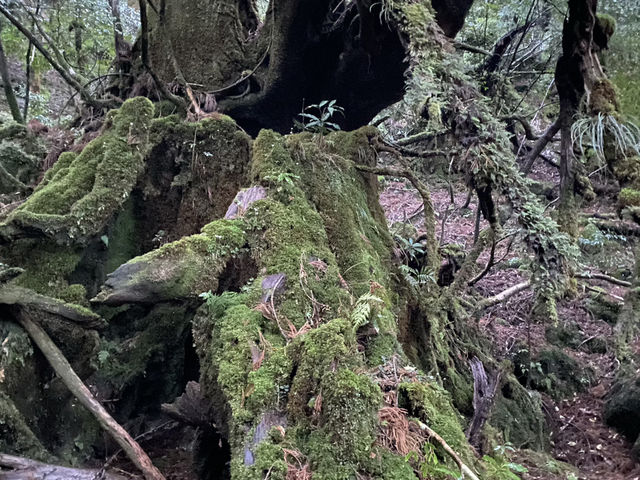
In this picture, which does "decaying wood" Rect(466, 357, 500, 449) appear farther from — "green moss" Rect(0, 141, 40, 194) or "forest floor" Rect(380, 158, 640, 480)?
"green moss" Rect(0, 141, 40, 194)

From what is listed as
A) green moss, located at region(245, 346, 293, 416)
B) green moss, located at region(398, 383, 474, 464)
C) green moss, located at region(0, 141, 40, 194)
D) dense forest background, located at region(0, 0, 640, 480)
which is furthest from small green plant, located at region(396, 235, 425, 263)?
green moss, located at region(0, 141, 40, 194)

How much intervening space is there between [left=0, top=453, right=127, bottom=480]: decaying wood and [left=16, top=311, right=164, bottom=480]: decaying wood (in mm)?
227

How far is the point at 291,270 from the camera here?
343cm

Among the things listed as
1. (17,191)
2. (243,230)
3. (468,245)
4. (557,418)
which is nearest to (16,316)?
(243,230)

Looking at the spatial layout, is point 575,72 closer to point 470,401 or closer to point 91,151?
point 470,401

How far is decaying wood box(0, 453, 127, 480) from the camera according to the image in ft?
9.02

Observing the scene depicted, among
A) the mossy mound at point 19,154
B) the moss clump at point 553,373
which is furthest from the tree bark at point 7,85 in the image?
the moss clump at point 553,373

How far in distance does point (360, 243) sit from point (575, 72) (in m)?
A: 2.31

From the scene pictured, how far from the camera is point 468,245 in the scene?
9922mm

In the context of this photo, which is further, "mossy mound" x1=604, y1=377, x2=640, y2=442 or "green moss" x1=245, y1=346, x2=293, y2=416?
"mossy mound" x1=604, y1=377, x2=640, y2=442

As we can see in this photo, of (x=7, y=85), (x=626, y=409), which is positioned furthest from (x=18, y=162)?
(x=626, y=409)

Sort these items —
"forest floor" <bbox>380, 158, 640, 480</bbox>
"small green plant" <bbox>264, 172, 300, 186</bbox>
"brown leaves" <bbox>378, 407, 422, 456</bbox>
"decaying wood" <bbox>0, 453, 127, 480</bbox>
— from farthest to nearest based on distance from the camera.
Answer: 1. "forest floor" <bbox>380, 158, 640, 480</bbox>
2. "small green plant" <bbox>264, 172, 300, 186</bbox>
3. "decaying wood" <bbox>0, 453, 127, 480</bbox>
4. "brown leaves" <bbox>378, 407, 422, 456</bbox>

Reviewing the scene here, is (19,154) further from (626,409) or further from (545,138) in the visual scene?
(626,409)

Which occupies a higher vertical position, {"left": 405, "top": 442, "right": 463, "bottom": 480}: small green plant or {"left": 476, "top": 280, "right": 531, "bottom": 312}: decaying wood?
{"left": 476, "top": 280, "right": 531, "bottom": 312}: decaying wood
